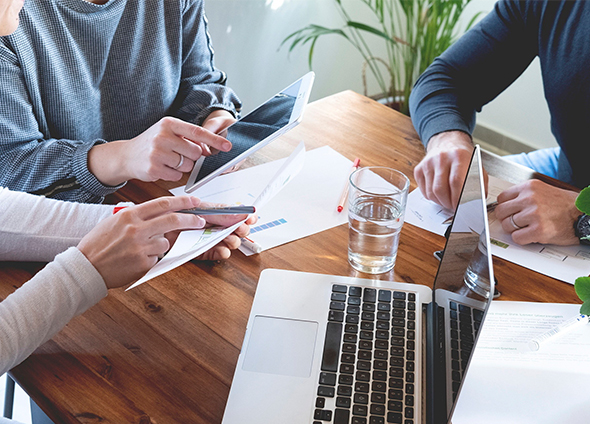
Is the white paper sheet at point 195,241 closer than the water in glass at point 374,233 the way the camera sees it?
Yes

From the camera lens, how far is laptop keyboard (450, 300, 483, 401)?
0.53 metres

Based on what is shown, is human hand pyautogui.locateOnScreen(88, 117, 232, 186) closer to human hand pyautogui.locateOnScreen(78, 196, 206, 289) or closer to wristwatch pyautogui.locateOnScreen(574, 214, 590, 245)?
human hand pyautogui.locateOnScreen(78, 196, 206, 289)

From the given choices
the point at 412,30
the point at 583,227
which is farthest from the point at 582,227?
the point at 412,30

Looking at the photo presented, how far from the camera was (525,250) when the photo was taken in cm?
92

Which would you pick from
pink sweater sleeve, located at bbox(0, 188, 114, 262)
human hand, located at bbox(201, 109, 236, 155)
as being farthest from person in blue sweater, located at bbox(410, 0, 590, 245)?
pink sweater sleeve, located at bbox(0, 188, 114, 262)

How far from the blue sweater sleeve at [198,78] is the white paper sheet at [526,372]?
2.64ft

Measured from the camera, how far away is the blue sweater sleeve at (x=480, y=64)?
133 centimetres

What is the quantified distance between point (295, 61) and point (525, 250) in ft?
6.35

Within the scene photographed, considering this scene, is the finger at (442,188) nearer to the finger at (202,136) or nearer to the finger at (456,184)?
the finger at (456,184)

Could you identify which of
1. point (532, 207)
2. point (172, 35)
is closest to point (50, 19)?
point (172, 35)

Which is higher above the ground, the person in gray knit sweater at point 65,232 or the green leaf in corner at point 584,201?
the green leaf in corner at point 584,201

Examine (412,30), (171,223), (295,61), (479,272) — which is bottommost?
(295,61)

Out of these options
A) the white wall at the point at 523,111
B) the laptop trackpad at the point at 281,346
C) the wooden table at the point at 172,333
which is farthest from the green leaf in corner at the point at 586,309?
the white wall at the point at 523,111

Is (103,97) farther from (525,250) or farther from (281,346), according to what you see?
(525,250)
